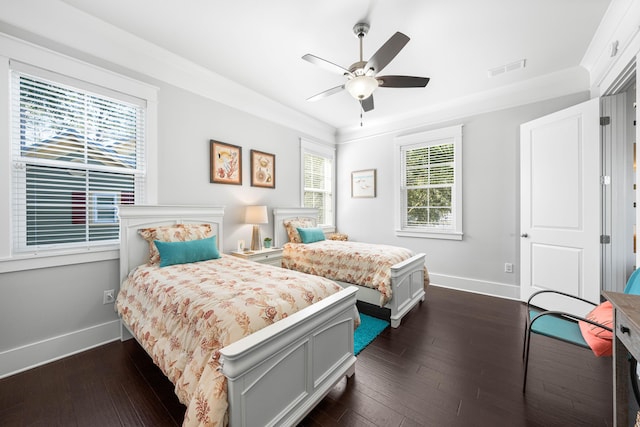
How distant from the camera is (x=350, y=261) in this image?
306 cm

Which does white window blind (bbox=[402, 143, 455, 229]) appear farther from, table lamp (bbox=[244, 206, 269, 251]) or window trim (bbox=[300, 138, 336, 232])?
table lamp (bbox=[244, 206, 269, 251])

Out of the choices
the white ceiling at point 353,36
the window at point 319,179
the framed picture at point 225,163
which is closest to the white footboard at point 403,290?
the framed picture at point 225,163

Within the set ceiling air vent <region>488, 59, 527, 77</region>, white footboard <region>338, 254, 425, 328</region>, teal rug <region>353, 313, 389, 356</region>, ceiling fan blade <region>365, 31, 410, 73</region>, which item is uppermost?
ceiling air vent <region>488, 59, 527, 77</region>

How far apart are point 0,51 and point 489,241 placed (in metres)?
5.33

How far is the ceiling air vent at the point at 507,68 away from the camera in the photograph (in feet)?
9.43

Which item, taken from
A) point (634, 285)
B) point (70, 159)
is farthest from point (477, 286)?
point (70, 159)

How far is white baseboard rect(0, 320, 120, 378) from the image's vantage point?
193 centimetres

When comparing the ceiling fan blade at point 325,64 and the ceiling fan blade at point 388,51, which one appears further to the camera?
the ceiling fan blade at point 325,64

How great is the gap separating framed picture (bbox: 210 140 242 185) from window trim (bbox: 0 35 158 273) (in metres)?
0.69

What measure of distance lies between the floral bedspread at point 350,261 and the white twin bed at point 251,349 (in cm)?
90

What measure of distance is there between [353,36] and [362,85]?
67cm

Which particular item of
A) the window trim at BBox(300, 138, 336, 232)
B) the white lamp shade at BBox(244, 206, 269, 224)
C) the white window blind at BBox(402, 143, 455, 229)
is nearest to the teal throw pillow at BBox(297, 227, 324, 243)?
the white lamp shade at BBox(244, 206, 269, 224)

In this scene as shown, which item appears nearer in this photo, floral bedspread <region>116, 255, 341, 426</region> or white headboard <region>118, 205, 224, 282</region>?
floral bedspread <region>116, 255, 341, 426</region>

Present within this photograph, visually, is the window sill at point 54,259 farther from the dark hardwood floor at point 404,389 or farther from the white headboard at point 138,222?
the dark hardwood floor at point 404,389
